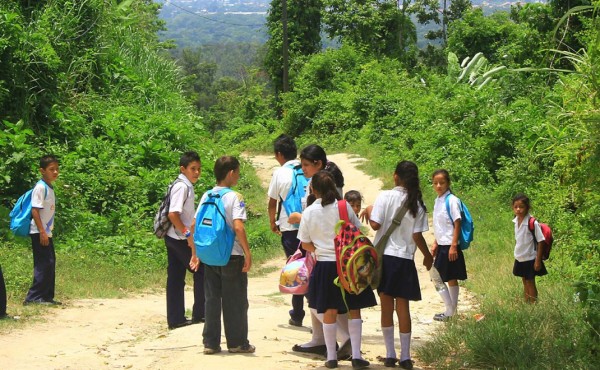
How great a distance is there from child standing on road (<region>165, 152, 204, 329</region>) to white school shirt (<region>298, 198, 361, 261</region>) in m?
1.80

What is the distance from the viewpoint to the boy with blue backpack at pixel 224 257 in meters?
7.73

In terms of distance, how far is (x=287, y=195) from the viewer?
29.6 feet

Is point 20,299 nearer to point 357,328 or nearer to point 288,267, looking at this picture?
point 288,267

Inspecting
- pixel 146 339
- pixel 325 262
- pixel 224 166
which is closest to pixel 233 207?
pixel 224 166

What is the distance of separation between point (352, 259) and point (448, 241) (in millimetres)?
2809

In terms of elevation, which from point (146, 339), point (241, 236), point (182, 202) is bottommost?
point (146, 339)

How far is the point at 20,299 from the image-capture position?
34.9ft

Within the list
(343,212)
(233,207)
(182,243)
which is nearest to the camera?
(343,212)

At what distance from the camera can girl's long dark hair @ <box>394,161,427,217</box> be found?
24.9ft

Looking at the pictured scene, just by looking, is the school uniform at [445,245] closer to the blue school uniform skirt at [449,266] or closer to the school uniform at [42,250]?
the blue school uniform skirt at [449,266]

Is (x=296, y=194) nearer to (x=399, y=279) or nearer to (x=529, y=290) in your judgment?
(x=399, y=279)

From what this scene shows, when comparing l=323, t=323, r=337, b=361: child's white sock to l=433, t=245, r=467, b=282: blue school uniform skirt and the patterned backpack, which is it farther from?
l=433, t=245, r=467, b=282: blue school uniform skirt

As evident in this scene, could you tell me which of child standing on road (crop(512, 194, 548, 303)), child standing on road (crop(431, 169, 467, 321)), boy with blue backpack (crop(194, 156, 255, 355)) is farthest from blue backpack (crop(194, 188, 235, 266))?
child standing on road (crop(512, 194, 548, 303))

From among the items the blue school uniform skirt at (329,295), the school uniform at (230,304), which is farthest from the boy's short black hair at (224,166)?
the blue school uniform skirt at (329,295)
